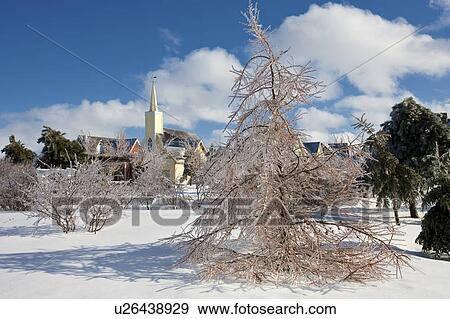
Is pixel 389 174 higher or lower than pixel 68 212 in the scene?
higher

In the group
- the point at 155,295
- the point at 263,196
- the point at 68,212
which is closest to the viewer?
the point at 155,295

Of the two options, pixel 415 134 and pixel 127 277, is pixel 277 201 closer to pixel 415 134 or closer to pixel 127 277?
pixel 127 277

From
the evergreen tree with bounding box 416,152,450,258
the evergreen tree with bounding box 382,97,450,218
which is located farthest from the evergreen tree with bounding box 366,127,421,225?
the evergreen tree with bounding box 416,152,450,258

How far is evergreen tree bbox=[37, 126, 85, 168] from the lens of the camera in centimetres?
3041

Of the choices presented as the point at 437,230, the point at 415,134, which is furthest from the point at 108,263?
the point at 415,134

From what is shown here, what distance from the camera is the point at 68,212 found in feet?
40.8

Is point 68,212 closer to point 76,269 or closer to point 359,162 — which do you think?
point 76,269

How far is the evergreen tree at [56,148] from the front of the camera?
3041 centimetres

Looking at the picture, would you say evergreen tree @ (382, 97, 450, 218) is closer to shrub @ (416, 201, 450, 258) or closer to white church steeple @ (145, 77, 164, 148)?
shrub @ (416, 201, 450, 258)

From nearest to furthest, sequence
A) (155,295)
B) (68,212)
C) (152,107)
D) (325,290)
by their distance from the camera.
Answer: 1. (155,295)
2. (325,290)
3. (68,212)
4. (152,107)

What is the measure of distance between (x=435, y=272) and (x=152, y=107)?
123 feet

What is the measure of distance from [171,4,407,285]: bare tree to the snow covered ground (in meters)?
0.41
